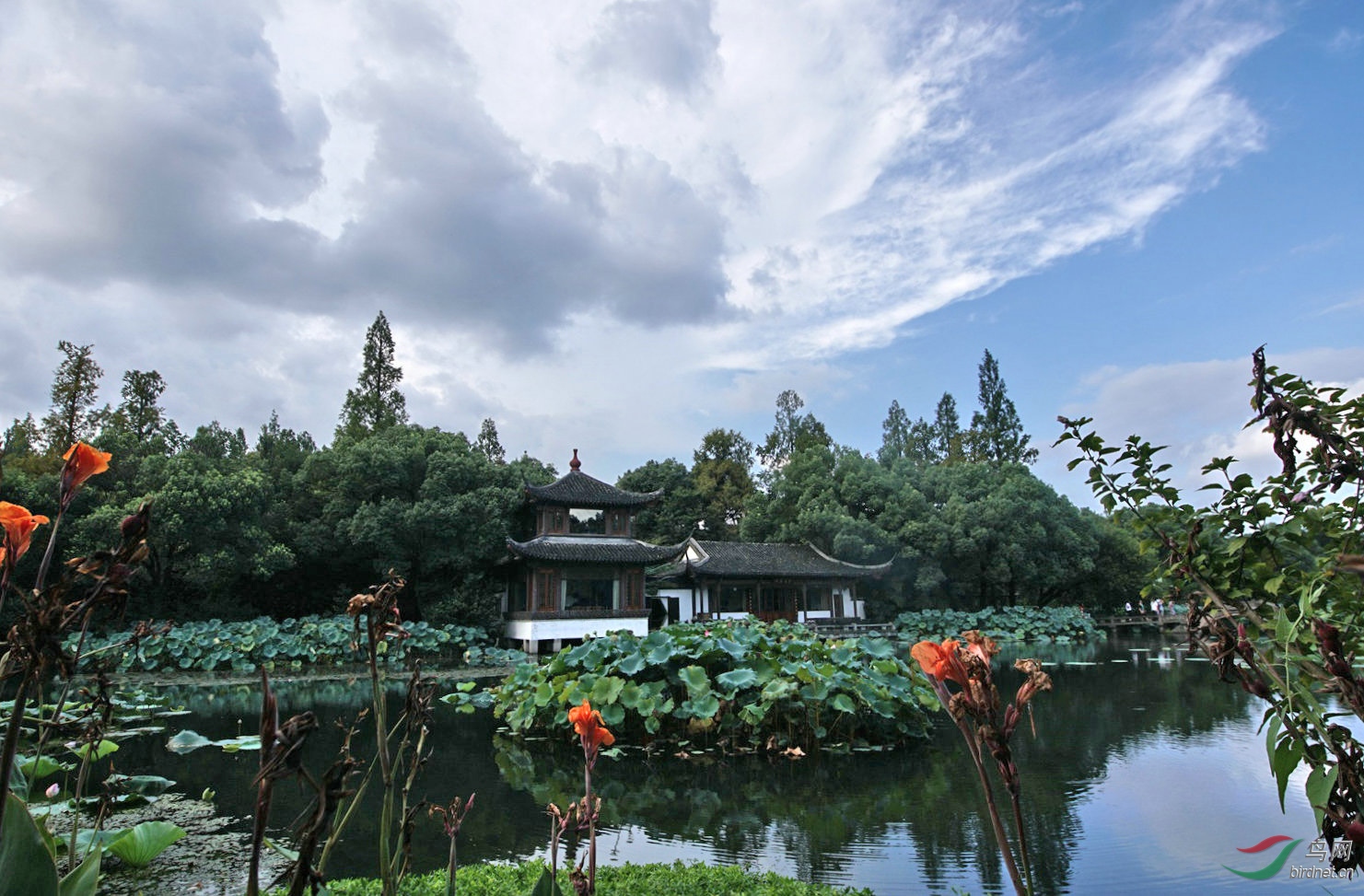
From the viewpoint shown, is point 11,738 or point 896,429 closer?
point 11,738

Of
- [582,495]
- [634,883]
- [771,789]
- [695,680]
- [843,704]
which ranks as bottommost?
[771,789]

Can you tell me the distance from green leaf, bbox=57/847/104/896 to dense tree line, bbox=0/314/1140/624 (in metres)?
14.6

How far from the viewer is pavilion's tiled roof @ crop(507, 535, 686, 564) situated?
16.9 meters

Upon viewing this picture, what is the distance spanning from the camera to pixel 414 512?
17.3 metres

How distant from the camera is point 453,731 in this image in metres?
7.93

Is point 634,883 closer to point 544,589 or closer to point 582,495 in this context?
point 544,589

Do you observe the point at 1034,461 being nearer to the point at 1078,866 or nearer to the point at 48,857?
the point at 1078,866

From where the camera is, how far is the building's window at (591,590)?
1833cm

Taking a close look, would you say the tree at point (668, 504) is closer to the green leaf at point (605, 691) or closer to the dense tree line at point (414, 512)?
the dense tree line at point (414, 512)

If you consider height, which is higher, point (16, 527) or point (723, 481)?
point (723, 481)

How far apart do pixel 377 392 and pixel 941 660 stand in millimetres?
28780

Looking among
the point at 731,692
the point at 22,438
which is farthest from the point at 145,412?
the point at 731,692

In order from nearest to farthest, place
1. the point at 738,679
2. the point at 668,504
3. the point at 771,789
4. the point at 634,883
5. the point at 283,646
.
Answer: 1. the point at 634,883
2. the point at 771,789
3. the point at 738,679
4. the point at 283,646
5. the point at 668,504

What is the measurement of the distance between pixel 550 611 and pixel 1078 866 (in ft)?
46.9
